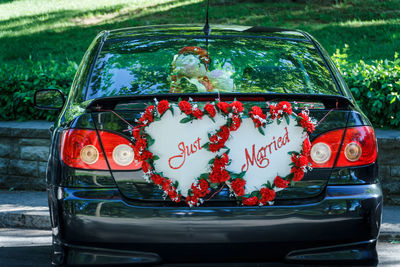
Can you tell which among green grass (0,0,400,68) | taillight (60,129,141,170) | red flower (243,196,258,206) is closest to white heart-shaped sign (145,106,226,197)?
taillight (60,129,141,170)

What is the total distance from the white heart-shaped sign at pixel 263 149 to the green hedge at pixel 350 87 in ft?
12.9

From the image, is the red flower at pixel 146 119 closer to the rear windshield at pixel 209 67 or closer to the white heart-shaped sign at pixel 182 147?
the white heart-shaped sign at pixel 182 147

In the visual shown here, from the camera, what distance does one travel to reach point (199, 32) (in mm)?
4746

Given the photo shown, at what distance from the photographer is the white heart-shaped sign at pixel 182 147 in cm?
341

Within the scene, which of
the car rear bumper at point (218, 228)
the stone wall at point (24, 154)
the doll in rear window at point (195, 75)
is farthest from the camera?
the stone wall at point (24, 154)

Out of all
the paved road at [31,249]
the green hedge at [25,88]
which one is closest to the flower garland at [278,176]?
the paved road at [31,249]

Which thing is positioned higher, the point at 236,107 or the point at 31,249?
the point at 236,107

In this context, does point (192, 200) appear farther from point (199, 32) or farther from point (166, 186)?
point (199, 32)

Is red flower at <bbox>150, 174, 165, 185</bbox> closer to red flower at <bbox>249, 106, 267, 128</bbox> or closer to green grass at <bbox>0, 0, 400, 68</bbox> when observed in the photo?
red flower at <bbox>249, 106, 267, 128</bbox>

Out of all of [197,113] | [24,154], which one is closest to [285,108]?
[197,113]

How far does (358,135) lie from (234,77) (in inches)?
39.9

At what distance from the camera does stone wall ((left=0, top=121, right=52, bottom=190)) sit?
7340mm

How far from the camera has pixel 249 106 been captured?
345cm

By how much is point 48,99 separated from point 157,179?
211 cm
